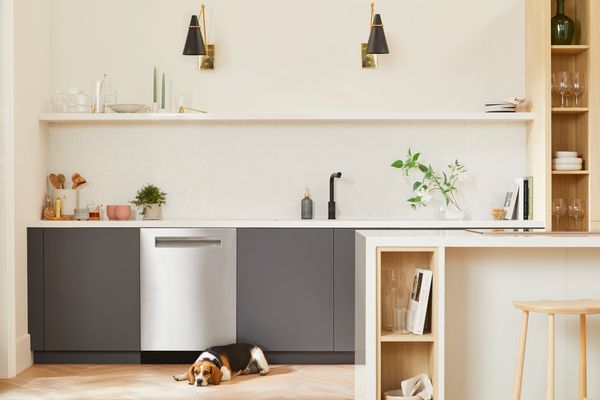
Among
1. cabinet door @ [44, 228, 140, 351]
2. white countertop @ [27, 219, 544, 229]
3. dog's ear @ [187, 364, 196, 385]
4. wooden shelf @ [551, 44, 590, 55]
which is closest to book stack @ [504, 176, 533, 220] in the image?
white countertop @ [27, 219, 544, 229]

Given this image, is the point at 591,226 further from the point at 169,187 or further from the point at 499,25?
the point at 169,187

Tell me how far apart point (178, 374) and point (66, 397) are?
0.70 metres

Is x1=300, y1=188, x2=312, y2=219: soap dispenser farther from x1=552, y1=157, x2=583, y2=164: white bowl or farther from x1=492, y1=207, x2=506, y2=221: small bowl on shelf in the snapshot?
x1=552, y1=157, x2=583, y2=164: white bowl

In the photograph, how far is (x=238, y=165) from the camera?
5.39 meters

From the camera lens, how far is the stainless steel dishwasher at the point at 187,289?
4863mm

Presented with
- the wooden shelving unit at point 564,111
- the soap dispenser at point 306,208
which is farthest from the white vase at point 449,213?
the soap dispenser at point 306,208

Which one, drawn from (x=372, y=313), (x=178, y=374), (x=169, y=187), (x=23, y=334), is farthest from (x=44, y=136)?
(x=372, y=313)

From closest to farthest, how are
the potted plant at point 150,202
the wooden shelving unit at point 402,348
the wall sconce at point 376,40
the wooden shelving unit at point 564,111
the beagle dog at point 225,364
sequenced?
the wooden shelving unit at point 402,348, the beagle dog at point 225,364, the wooden shelving unit at point 564,111, the wall sconce at point 376,40, the potted plant at point 150,202

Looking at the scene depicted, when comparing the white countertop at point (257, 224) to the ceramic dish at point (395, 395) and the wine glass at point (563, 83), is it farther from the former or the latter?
the ceramic dish at point (395, 395)

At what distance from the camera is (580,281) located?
3422 mm

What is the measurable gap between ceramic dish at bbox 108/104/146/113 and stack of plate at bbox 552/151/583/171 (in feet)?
8.83

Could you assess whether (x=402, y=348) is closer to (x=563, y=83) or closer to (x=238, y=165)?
(x=238, y=165)

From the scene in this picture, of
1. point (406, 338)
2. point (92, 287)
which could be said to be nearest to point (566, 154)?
point (406, 338)

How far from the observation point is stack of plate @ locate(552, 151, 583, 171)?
5086 millimetres
